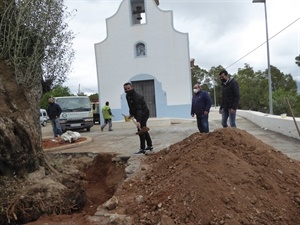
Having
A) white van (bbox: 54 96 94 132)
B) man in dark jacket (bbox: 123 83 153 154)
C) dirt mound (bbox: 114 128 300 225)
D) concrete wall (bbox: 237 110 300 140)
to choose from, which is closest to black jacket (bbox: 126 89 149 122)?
man in dark jacket (bbox: 123 83 153 154)

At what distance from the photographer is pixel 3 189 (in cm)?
397

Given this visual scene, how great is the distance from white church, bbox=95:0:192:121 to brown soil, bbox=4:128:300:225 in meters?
15.3

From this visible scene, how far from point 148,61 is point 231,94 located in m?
13.7

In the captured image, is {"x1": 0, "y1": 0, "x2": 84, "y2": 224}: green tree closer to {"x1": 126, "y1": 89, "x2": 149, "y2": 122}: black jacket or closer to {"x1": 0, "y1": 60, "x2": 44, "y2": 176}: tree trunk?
{"x1": 0, "y1": 60, "x2": 44, "y2": 176}: tree trunk

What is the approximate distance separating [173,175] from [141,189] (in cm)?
49

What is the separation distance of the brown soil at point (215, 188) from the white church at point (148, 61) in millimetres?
15336

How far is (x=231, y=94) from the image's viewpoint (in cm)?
710

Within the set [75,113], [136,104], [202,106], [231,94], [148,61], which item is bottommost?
[75,113]

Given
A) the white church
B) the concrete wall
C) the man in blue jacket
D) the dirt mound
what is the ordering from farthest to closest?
the white church < the concrete wall < the man in blue jacket < the dirt mound

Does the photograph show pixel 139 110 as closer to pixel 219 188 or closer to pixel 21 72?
pixel 21 72

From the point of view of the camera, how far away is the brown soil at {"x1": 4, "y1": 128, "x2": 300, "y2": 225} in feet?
10.8

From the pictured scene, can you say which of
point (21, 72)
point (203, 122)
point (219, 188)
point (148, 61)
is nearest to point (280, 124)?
point (203, 122)

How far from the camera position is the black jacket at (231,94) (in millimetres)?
7031

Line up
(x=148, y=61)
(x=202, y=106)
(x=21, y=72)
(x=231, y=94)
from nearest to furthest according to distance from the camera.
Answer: (x=21, y=72) → (x=231, y=94) → (x=202, y=106) → (x=148, y=61)
